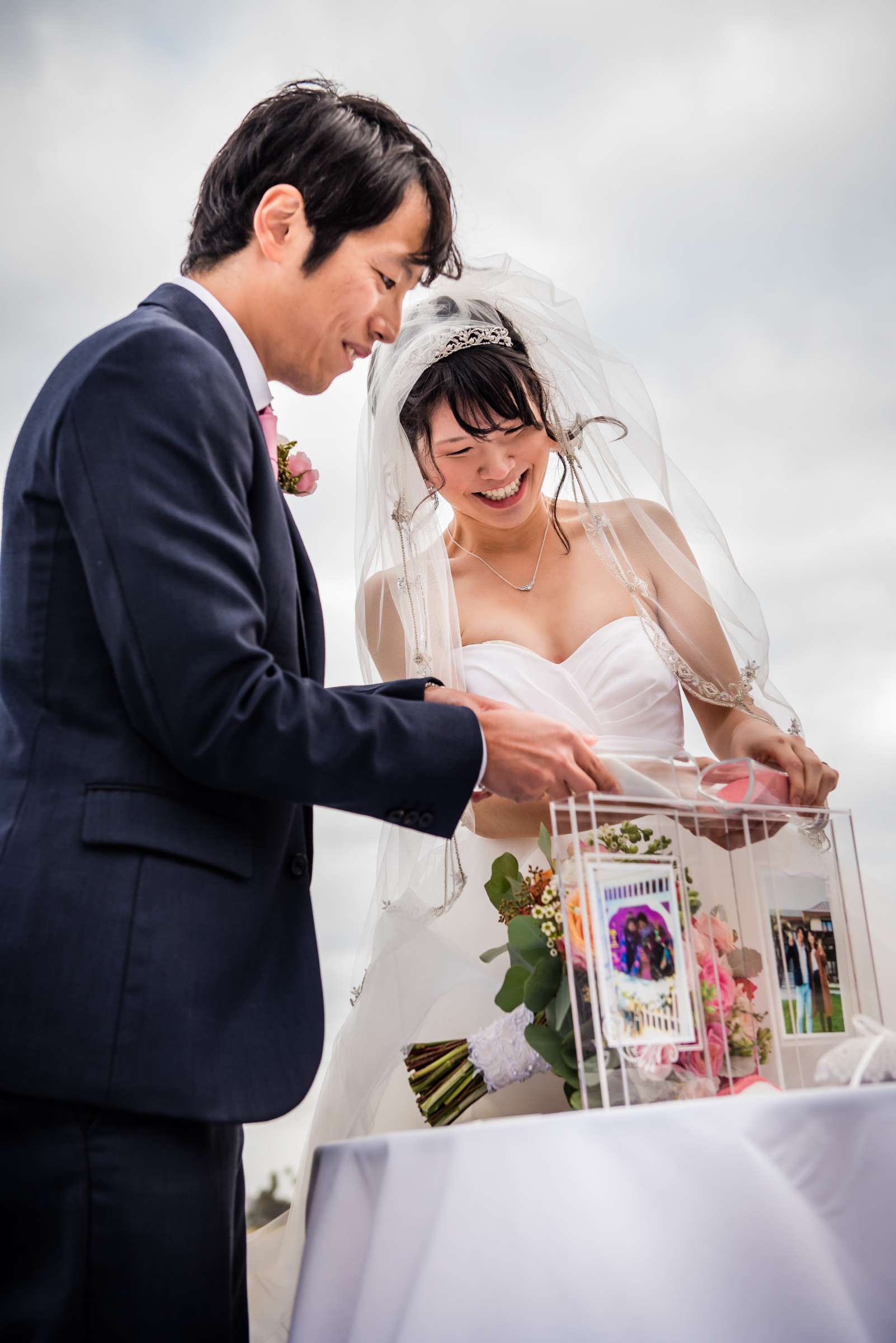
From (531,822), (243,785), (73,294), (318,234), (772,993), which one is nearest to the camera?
(243,785)

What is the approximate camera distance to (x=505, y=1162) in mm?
1008

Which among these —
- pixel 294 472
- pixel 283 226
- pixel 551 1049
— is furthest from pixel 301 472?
pixel 551 1049

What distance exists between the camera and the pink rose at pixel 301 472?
1877 millimetres

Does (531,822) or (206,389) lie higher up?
(206,389)

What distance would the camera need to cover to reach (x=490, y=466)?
227 centimetres

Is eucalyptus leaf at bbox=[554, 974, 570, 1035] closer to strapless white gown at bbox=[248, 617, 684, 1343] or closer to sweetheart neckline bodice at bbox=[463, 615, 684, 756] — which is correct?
strapless white gown at bbox=[248, 617, 684, 1343]

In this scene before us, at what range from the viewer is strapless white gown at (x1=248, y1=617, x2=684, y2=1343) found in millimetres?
1619

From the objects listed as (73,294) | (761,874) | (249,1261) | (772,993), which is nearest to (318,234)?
(761,874)

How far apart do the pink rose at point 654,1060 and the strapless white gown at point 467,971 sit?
455 millimetres

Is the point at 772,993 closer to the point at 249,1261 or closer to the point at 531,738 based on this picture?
the point at 531,738

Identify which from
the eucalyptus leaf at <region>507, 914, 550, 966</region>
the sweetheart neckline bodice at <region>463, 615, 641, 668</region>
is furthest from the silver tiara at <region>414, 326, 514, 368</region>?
the eucalyptus leaf at <region>507, 914, 550, 966</region>

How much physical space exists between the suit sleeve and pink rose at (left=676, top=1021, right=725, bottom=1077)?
0.40 metres

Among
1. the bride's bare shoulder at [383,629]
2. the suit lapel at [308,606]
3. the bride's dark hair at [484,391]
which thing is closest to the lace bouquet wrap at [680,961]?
the suit lapel at [308,606]

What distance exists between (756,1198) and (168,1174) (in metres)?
0.56
